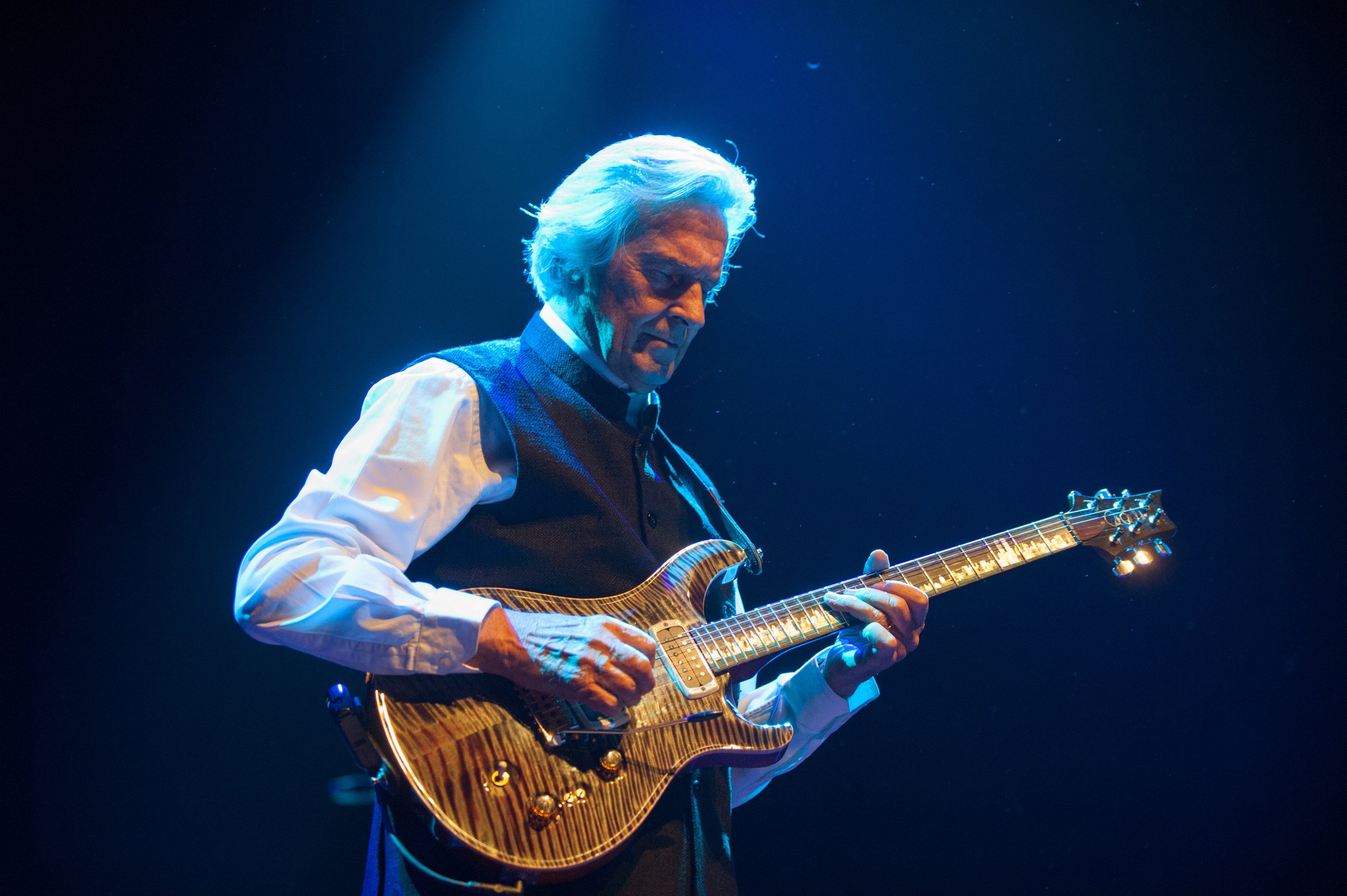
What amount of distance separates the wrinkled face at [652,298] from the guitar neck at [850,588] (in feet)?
2.37

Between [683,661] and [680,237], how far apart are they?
1.16 metres

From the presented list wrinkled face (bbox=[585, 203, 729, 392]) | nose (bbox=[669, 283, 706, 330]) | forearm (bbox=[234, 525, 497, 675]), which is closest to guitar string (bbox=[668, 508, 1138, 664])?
forearm (bbox=[234, 525, 497, 675])

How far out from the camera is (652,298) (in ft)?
6.45

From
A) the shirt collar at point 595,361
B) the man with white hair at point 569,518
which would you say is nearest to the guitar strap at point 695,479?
the man with white hair at point 569,518

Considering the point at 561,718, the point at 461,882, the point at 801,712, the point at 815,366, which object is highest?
the point at 815,366

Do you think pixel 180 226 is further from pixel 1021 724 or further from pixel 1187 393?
pixel 1187 393

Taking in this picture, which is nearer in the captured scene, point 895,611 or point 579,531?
point 579,531

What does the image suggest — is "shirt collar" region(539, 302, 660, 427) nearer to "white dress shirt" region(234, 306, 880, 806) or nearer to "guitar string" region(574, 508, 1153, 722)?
"white dress shirt" region(234, 306, 880, 806)

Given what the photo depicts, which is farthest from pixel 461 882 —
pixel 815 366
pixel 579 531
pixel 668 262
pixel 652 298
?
pixel 815 366

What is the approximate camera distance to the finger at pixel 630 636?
1.48 meters

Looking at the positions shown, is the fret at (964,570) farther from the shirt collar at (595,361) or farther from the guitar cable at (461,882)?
the guitar cable at (461,882)

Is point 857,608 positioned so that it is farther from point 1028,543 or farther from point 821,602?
point 1028,543

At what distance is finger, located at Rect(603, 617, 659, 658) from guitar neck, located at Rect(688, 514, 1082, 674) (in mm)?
268

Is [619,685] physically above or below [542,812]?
above
